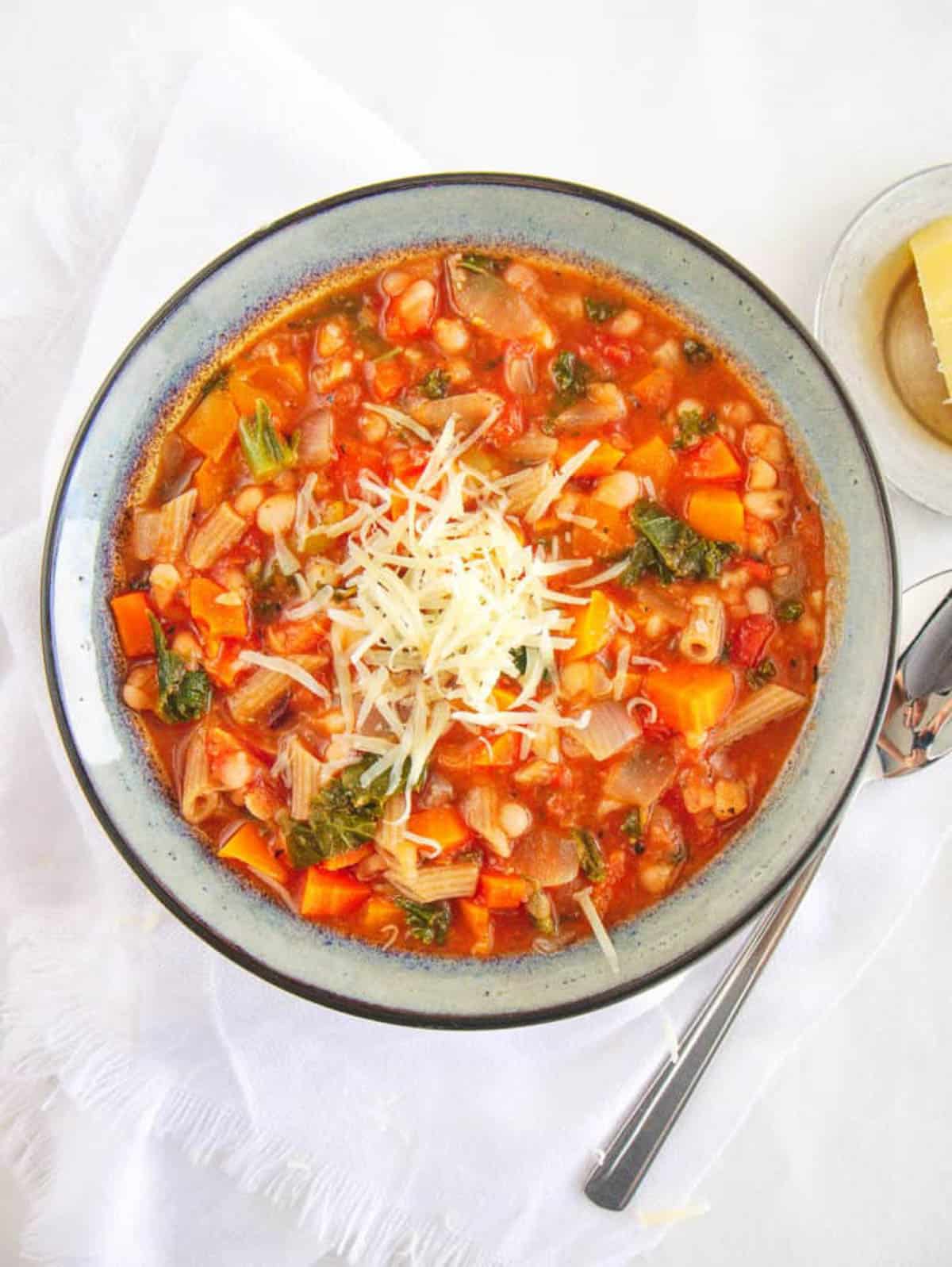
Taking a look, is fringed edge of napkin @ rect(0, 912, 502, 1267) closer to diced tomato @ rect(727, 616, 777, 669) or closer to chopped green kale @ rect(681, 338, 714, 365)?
diced tomato @ rect(727, 616, 777, 669)

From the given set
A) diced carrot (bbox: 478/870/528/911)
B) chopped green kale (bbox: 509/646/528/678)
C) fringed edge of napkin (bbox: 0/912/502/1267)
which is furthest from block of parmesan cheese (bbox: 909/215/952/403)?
fringed edge of napkin (bbox: 0/912/502/1267)

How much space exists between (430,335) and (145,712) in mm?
1474

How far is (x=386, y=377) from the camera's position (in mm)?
3561

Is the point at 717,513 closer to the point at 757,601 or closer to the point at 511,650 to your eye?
the point at 757,601

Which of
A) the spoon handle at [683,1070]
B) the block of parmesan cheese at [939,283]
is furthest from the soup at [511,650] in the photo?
the block of parmesan cheese at [939,283]

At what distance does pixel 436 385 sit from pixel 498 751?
114 cm

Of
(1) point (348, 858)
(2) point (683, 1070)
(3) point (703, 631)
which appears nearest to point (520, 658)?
(3) point (703, 631)

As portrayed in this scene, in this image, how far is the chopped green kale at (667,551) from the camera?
342cm

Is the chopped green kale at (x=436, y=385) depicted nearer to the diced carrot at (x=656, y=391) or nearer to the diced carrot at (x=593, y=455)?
the diced carrot at (x=593, y=455)

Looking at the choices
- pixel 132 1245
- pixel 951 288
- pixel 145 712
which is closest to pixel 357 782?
pixel 145 712

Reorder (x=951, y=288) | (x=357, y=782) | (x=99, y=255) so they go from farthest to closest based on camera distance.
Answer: (x=99, y=255) → (x=951, y=288) → (x=357, y=782)

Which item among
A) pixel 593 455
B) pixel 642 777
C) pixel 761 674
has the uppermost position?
pixel 593 455

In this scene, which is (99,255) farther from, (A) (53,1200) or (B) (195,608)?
(A) (53,1200)

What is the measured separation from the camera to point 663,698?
135 inches
